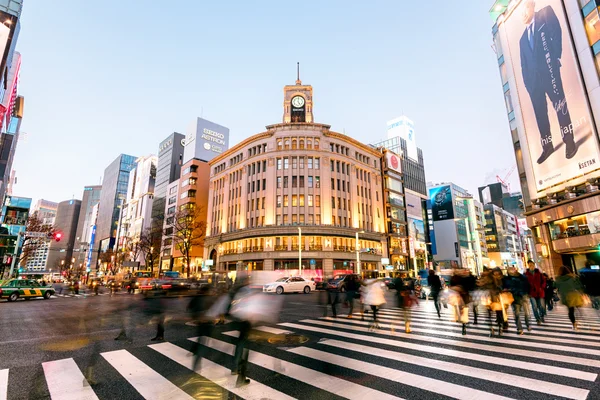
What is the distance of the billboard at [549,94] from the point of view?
2298 cm

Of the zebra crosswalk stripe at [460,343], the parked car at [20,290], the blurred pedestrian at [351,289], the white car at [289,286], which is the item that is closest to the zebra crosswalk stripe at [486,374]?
the zebra crosswalk stripe at [460,343]

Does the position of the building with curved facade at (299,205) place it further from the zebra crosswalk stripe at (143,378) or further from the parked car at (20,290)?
the zebra crosswalk stripe at (143,378)

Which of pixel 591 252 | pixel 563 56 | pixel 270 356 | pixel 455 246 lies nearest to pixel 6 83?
pixel 270 356

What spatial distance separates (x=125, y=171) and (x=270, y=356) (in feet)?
492

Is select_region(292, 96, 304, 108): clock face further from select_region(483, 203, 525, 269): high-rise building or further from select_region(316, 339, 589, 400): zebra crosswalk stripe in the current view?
select_region(483, 203, 525, 269): high-rise building

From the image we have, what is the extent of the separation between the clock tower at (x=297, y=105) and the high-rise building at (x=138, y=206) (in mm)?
58844

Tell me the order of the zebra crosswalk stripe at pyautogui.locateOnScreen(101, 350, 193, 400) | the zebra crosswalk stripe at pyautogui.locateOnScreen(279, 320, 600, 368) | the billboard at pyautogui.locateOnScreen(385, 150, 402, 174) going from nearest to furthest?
the zebra crosswalk stripe at pyautogui.locateOnScreen(101, 350, 193, 400) < the zebra crosswalk stripe at pyautogui.locateOnScreen(279, 320, 600, 368) < the billboard at pyautogui.locateOnScreen(385, 150, 402, 174)

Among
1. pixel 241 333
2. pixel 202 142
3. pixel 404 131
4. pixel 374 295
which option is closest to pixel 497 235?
pixel 404 131

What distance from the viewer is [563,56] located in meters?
24.2

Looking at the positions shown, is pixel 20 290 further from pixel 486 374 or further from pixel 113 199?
pixel 113 199

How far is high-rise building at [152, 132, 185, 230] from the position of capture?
270 ft

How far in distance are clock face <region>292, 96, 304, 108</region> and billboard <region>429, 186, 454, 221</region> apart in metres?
52.5

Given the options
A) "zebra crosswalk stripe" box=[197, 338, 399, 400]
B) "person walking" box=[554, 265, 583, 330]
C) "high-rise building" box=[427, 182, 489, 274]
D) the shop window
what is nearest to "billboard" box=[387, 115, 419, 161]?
"high-rise building" box=[427, 182, 489, 274]

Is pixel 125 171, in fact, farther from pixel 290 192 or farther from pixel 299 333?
pixel 299 333
